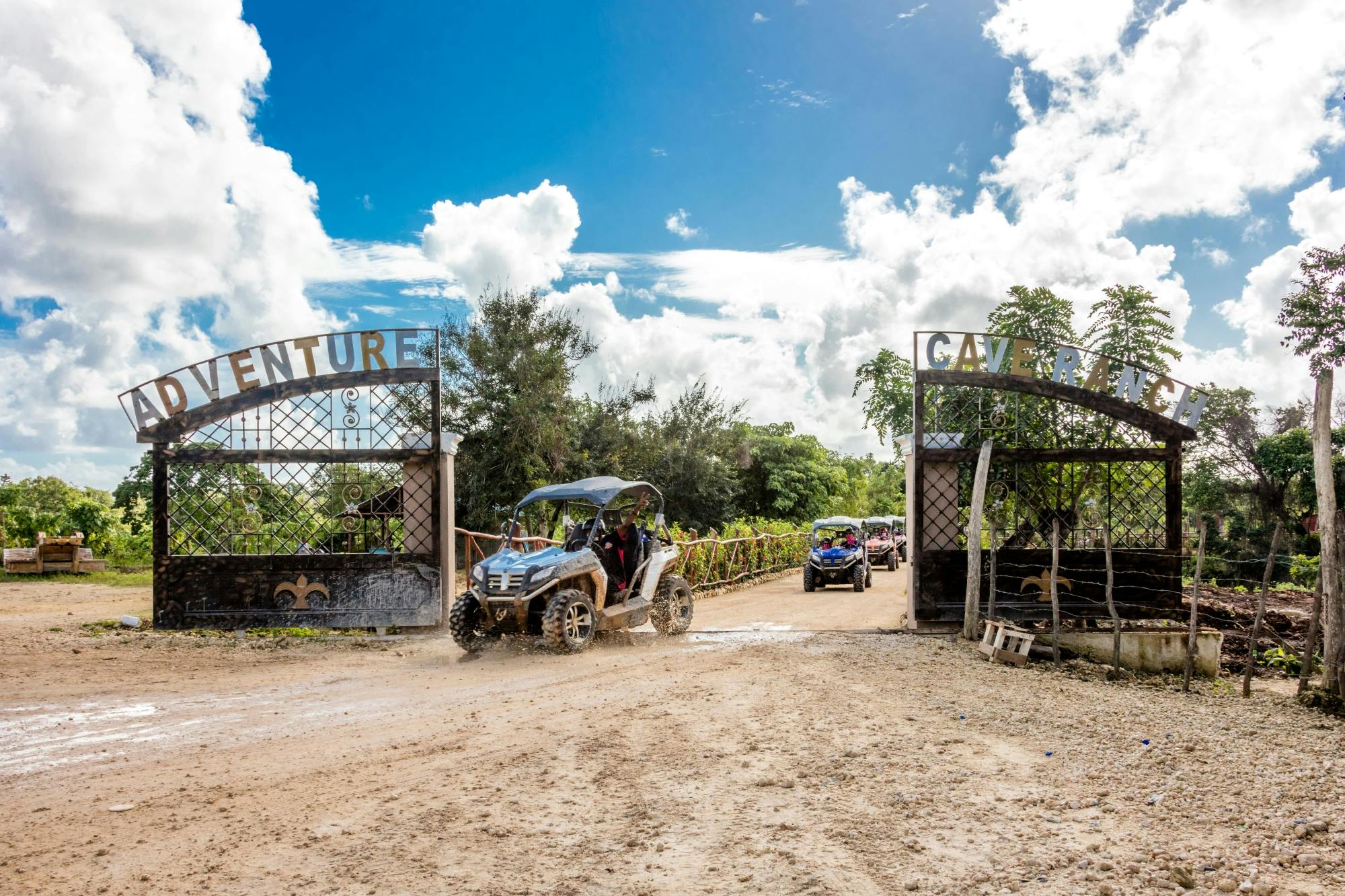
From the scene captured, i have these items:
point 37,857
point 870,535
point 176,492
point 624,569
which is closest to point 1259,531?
point 870,535

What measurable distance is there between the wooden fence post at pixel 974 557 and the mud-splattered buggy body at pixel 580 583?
3.48m

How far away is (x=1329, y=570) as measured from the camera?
25.0 feet

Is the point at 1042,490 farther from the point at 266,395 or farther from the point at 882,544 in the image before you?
the point at 882,544

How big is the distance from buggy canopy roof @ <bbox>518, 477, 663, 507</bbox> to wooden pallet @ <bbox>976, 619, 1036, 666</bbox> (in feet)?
12.9

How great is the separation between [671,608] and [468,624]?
8.86ft

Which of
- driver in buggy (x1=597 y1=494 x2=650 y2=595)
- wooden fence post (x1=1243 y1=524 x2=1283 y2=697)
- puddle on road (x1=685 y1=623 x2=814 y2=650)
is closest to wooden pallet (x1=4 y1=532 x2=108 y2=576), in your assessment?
driver in buggy (x1=597 y1=494 x2=650 y2=595)

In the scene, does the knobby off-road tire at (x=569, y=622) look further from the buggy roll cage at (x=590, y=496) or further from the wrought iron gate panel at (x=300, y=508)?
the wrought iron gate panel at (x=300, y=508)

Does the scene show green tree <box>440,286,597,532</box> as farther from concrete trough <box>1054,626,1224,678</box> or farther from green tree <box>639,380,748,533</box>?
concrete trough <box>1054,626,1224,678</box>

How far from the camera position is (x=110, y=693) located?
26.8 feet

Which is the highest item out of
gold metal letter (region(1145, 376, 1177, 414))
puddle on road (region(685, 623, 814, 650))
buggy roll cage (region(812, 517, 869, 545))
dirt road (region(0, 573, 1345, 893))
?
gold metal letter (region(1145, 376, 1177, 414))

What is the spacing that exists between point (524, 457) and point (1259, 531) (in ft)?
68.0

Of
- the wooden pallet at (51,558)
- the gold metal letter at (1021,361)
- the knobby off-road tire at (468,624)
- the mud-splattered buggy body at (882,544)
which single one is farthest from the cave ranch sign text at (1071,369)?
the wooden pallet at (51,558)

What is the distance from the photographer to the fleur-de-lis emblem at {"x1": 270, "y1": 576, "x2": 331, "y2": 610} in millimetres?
12055

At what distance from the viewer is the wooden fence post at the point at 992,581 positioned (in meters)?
10.5
